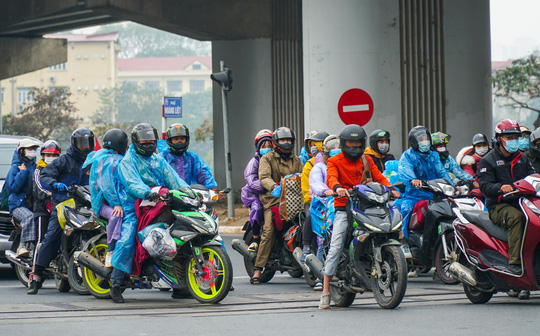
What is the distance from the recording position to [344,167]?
9.38 m

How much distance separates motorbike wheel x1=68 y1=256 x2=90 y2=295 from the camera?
10883 mm

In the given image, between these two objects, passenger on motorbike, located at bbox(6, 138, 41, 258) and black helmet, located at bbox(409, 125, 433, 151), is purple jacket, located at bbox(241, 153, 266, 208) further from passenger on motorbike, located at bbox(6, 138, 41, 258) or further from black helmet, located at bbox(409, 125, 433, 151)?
passenger on motorbike, located at bbox(6, 138, 41, 258)

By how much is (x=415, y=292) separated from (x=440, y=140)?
7.68ft

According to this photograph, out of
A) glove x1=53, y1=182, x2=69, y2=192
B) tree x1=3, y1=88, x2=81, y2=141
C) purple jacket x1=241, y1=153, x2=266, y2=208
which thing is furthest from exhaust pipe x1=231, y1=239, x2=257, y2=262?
tree x1=3, y1=88, x2=81, y2=141

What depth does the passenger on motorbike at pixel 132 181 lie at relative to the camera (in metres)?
9.91

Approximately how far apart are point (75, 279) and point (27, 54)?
27.6 meters

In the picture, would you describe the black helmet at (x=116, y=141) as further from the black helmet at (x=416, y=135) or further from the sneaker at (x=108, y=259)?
the black helmet at (x=416, y=135)

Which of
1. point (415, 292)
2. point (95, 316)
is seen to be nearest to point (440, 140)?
point (415, 292)

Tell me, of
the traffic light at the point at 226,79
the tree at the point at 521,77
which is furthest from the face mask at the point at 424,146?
the tree at the point at 521,77

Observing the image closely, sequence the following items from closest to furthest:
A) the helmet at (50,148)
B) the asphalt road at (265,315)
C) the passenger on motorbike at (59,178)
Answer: the asphalt road at (265,315), the passenger on motorbike at (59,178), the helmet at (50,148)

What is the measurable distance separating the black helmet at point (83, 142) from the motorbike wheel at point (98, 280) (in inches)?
46.4

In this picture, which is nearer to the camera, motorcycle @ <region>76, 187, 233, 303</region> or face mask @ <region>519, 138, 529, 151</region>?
motorcycle @ <region>76, 187, 233, 303</region>

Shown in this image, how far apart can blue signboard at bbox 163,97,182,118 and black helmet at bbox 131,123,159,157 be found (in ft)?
37.8

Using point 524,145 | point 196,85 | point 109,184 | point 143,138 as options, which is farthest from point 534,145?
point 196,85
